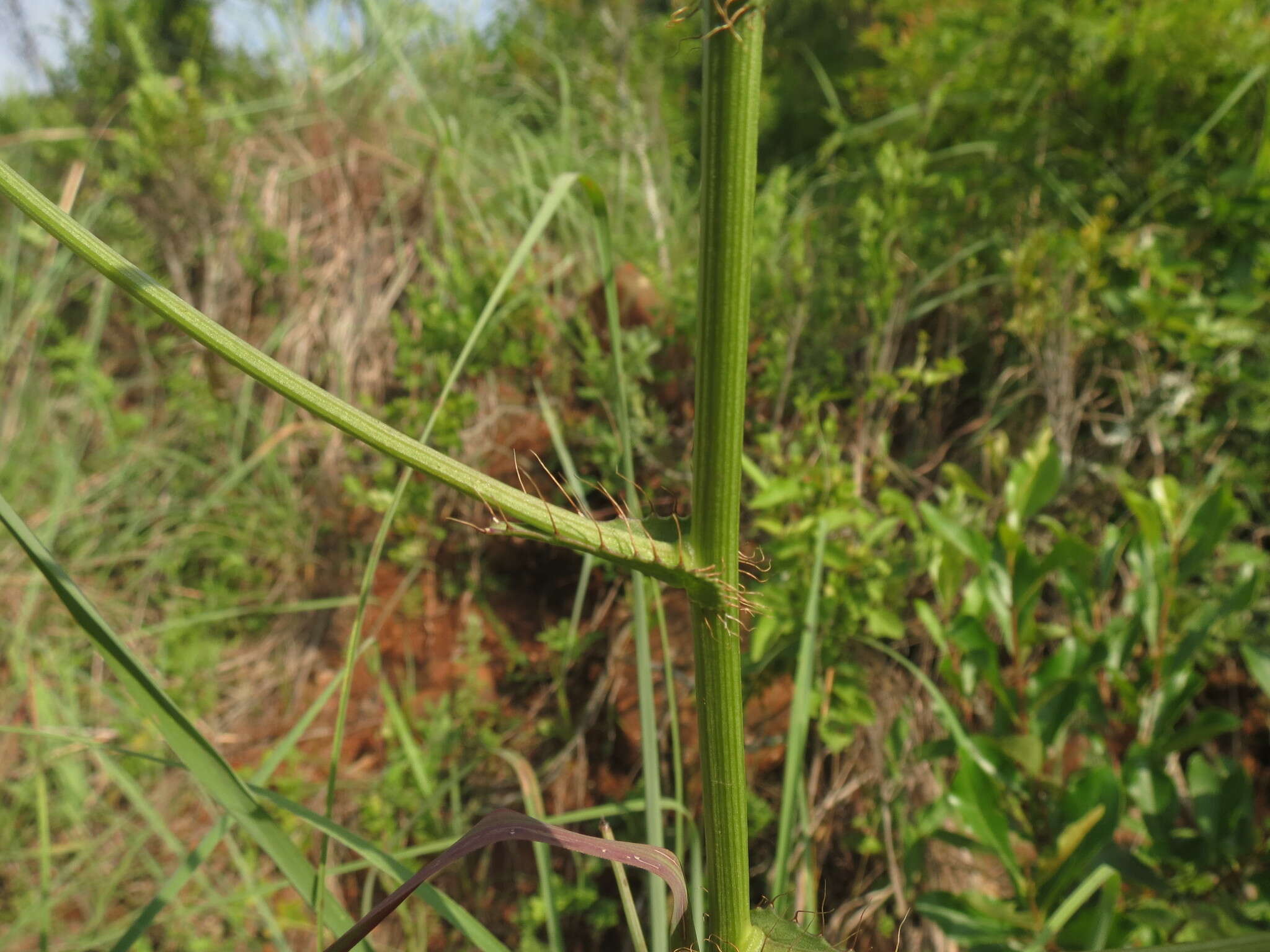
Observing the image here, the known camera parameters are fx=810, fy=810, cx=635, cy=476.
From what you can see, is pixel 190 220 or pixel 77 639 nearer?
pixel 77 639

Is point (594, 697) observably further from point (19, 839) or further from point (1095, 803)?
point (19, 839)

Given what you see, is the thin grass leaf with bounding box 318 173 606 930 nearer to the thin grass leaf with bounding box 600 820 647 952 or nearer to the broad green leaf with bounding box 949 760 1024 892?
the thin grass leaf with bounding box 600 820 647 952

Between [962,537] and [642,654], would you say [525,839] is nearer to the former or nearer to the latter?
[642,654]

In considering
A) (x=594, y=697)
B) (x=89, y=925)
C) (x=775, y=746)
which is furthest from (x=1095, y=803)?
(x=89, y=925)

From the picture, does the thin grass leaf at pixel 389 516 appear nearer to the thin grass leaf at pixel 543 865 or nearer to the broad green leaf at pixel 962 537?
the thin grass leaf at pixel 543 865

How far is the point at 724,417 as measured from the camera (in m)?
0.35

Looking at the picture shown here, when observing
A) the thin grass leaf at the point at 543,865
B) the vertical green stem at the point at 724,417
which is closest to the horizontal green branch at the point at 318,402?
the vertical green stem at the point at 724,417

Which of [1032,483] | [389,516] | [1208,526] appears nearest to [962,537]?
[1032,483]

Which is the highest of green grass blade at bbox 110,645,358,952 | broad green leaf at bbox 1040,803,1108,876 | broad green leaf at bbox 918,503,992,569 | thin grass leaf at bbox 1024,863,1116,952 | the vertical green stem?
the vertical green stem

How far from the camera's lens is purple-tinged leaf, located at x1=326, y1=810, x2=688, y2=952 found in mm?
399

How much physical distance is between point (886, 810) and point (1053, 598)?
539mm

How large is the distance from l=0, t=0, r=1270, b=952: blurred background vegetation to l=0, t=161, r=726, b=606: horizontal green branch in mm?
471

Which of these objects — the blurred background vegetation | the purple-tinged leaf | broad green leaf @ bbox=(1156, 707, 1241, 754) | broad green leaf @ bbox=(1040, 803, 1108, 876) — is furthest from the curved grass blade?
broad green leaf @ bbox=(1156, 707, 1241, 754)

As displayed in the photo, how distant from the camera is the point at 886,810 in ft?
3.70
